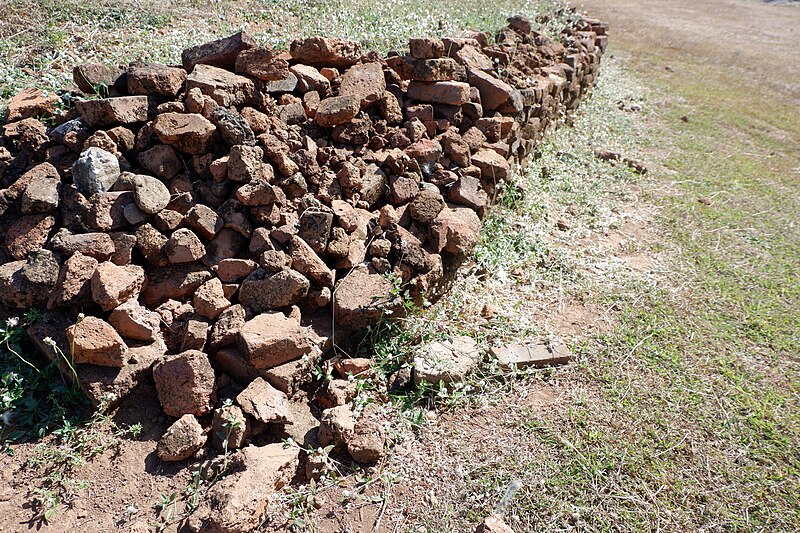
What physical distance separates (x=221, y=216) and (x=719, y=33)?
15.4 m

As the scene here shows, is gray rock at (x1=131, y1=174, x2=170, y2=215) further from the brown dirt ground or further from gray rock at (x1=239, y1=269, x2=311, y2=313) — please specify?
the brown dirt ground

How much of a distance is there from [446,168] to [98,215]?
7.74 ft

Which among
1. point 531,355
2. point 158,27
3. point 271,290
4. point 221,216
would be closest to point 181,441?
point 271,290

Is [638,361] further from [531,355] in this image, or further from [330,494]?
[330,494]

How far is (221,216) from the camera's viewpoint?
3.09 m

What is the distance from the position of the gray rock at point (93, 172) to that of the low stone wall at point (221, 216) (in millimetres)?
11

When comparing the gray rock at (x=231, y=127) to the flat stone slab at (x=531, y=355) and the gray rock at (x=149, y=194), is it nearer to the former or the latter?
the gray rock at (x=149, y=194)

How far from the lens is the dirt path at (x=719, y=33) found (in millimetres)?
11000

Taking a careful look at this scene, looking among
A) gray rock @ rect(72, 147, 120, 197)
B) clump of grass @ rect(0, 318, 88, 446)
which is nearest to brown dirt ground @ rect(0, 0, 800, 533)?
clump of grass @ rect(0, 318, 88, 446)

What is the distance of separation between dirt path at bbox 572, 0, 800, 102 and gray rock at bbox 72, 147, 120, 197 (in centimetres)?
1052

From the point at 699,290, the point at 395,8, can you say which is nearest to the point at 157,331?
the point at 699,290

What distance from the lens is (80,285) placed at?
272 centimetres

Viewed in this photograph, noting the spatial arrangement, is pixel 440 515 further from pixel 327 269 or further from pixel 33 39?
pixel 33 39

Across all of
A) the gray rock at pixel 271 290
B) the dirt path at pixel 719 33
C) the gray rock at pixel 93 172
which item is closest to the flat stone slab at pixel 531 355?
the gray rock at pixel 271 290
